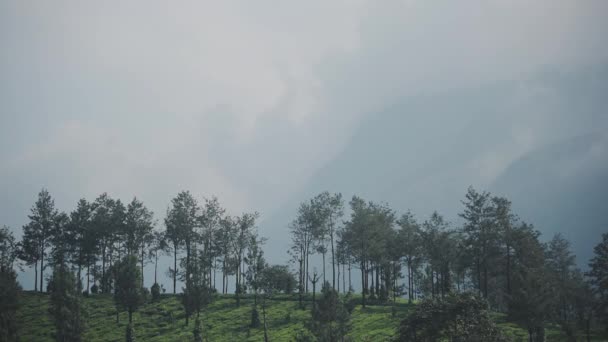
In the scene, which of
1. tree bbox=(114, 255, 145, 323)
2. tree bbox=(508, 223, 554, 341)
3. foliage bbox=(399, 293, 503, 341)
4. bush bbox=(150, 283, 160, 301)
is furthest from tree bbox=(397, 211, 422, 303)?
bush bbox=(150, 283, 160, 301)

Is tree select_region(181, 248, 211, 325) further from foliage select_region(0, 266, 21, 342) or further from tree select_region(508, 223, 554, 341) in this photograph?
tree select_region(508, 223, 554, 341)

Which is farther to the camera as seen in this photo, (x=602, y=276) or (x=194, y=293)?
(x=194, y=293)

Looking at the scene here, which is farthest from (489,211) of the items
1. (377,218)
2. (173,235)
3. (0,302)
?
(0,302)

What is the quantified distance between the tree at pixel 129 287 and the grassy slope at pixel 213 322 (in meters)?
4.32

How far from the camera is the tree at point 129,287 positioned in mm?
74688

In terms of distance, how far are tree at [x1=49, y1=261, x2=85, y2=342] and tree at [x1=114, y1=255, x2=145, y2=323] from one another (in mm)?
9118

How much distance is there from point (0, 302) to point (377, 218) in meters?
62.8

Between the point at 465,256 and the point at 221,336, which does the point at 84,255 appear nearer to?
the point at 221,336

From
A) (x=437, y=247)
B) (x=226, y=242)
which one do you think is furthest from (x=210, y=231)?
(x=437, y=247)

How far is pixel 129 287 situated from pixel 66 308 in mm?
12672

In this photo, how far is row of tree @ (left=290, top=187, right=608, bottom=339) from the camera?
77375 millimetres

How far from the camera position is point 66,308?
63219 mm

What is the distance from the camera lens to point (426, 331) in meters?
40.5

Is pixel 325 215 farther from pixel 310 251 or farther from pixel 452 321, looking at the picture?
pixel 452 321
